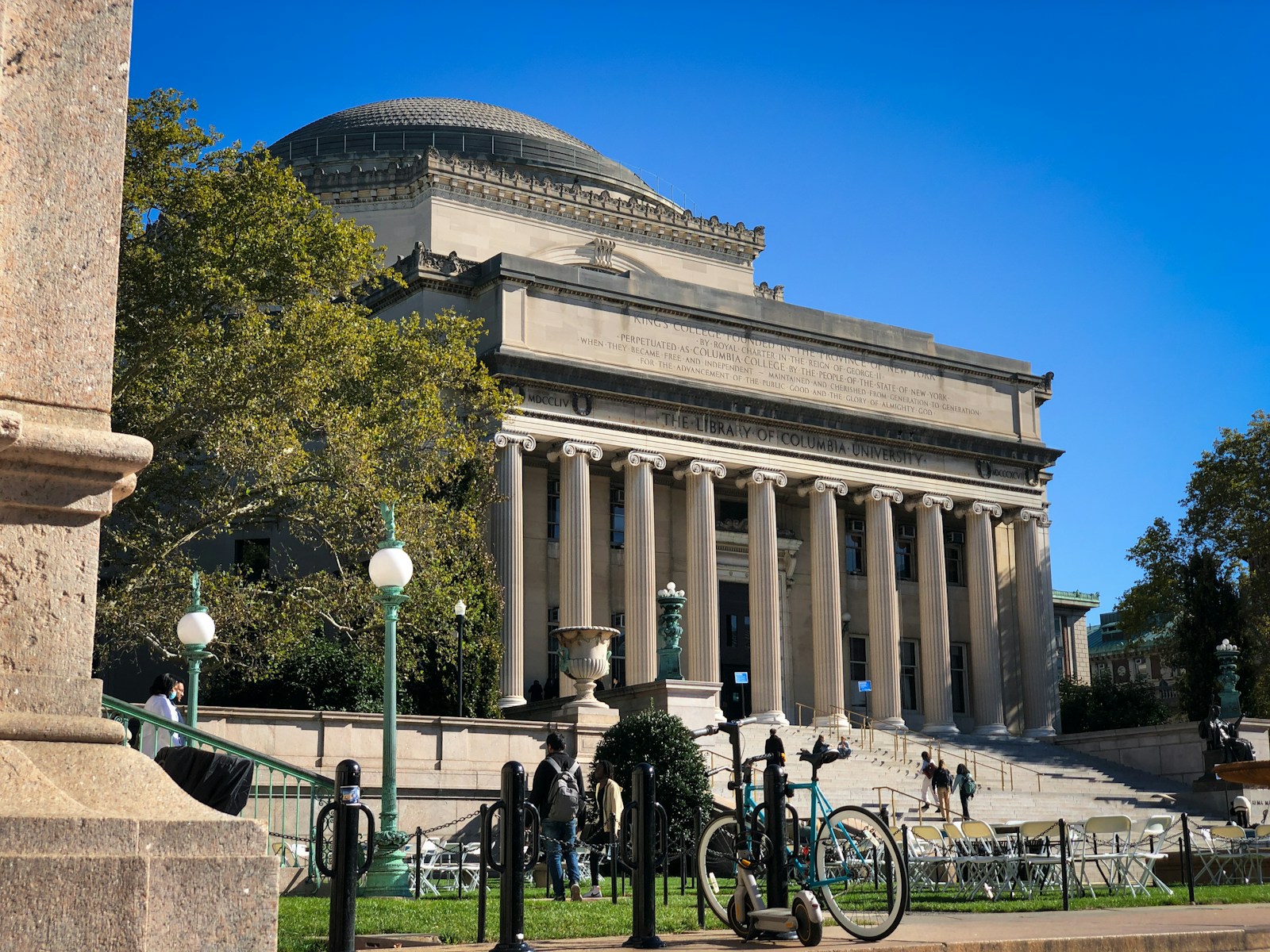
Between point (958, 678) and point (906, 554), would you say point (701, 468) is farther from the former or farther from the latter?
point (958, 678)

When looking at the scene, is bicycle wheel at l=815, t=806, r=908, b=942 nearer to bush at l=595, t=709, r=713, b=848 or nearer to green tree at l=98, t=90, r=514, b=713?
bush at l=595, t=709, r=713, b=848

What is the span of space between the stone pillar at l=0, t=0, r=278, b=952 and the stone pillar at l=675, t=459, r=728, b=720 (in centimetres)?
3713

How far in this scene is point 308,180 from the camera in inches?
2031

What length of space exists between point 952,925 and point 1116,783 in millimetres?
30460

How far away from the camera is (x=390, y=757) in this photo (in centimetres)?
1756

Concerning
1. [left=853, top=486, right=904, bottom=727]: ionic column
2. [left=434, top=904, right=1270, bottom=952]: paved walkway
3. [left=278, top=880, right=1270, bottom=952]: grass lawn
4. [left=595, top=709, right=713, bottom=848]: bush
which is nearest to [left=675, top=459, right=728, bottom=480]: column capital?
[left=853, top=486, right=904, bottom=727]: ionic column

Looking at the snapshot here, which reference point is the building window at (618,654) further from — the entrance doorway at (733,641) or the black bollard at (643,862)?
the black bollard at (643,862)

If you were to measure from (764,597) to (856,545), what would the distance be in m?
7.39

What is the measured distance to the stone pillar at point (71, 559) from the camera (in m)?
4.89

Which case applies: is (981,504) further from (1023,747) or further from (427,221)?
(427,221)

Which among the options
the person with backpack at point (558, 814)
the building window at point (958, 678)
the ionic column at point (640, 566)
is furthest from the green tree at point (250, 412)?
the building window at point (958, 678)

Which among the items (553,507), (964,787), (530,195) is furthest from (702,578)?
(530,195)

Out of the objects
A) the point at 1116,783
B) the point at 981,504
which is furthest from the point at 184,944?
the point at 981,504

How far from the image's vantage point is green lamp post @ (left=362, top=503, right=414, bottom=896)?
16422 mm
